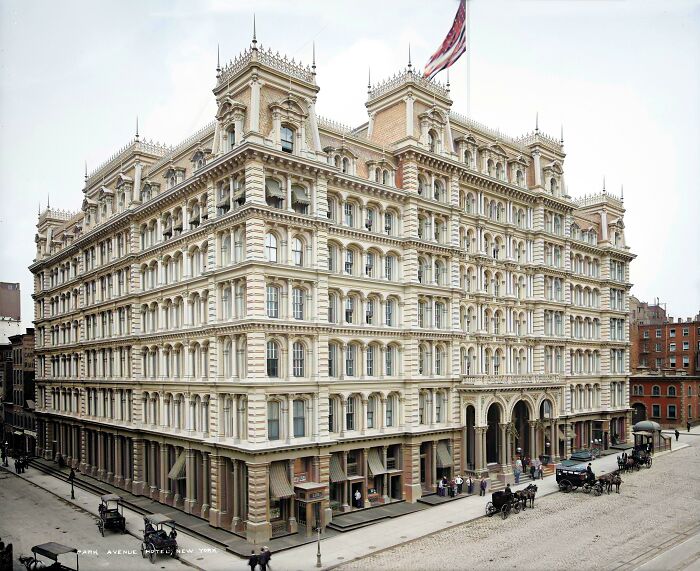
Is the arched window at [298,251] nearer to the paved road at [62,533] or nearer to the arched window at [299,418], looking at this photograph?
the arched window at [299,418]

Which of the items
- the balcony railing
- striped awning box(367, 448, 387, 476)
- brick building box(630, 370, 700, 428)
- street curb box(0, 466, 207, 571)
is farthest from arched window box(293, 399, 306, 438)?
brick building box(630, 370, 700, 428)

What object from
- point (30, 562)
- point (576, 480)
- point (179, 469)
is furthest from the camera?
point (576, 480)

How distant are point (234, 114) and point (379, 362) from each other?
18867 millimetres

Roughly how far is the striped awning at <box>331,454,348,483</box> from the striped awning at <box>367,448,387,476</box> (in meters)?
2.56

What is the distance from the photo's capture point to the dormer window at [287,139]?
40031mm

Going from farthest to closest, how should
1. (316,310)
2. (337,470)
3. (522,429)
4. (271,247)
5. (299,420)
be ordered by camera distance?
(522,429), (337,470), (316,310), (299,420), (271,247)

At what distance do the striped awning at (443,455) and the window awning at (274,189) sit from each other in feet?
72.3

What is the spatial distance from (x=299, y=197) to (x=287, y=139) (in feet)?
12.2

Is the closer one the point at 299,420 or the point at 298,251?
the point at 299,420

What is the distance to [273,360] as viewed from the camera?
126ft

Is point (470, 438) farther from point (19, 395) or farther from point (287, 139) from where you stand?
point (19, 395)

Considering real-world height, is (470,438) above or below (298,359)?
below

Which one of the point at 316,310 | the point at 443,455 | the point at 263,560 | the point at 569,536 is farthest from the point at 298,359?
the point at 569,536

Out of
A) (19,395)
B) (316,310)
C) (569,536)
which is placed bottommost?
(569,536)
